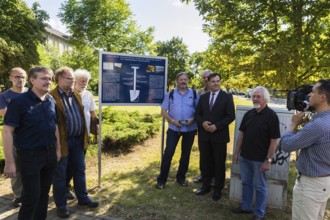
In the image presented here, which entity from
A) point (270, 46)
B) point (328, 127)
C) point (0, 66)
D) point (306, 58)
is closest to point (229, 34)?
point (270, 46)

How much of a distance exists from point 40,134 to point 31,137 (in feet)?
0.30

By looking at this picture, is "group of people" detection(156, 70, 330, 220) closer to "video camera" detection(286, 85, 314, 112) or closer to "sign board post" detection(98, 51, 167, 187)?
"video camera" detection(286, 85, 314, 112)

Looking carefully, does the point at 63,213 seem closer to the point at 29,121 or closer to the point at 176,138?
the point at 29,121

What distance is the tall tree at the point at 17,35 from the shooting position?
20.0 meters

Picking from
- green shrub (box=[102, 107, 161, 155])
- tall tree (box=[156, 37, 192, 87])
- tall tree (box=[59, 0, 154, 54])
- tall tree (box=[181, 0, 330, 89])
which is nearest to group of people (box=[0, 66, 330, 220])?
tall tree (box=[181, 0, 330, 89])

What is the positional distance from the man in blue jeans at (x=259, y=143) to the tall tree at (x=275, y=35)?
1.77 m

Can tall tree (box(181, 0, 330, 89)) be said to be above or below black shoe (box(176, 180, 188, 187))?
above

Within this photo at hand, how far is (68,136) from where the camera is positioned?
3982 millimetres

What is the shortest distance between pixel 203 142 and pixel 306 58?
2.66 metres

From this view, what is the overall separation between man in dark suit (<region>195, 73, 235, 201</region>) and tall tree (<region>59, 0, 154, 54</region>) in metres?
13.4

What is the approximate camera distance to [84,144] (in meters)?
4.24

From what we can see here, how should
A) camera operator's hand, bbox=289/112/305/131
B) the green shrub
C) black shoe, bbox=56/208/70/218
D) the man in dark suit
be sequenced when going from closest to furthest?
camera operator's hand, bbox=289/112/305/131, black shoe, bbox=56/208/70/218, the man in dark suit, the green shrub

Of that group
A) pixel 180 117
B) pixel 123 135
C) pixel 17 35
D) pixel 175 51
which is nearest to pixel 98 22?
pixel 17 35

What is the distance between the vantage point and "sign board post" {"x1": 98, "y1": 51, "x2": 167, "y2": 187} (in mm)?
5055
